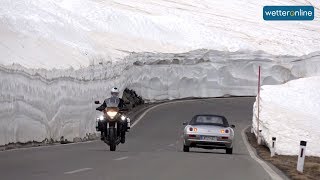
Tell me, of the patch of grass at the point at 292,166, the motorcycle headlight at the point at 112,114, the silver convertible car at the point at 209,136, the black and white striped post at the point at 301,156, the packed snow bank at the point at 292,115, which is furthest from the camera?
the packed snow bank at the point at 292,115

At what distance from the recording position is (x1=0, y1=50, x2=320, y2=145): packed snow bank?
24817 millimetres

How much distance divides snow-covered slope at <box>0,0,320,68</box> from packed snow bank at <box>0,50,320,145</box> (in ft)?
5.44

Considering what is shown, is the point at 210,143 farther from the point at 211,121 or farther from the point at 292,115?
A: the point at 292,115

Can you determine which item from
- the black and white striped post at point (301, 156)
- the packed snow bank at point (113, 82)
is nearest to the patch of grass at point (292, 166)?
the black and white striped post at point (301, 156)

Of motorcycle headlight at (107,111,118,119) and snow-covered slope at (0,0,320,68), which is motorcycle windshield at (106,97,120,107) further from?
snow-covered slope at (0,0,320,68)

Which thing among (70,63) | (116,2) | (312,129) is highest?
(116,2)

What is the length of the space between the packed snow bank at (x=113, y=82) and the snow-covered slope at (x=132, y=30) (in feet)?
5.44

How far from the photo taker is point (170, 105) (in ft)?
195

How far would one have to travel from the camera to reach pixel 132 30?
82812mm

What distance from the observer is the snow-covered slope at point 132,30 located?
127 ft

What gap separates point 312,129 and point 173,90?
30540mm

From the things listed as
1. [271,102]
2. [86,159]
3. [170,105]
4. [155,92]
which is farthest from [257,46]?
[86,159]

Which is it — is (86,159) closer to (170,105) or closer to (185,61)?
(170,105)

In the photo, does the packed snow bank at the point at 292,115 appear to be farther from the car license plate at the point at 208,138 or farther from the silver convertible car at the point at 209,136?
the car license plate at the point at 208,138
